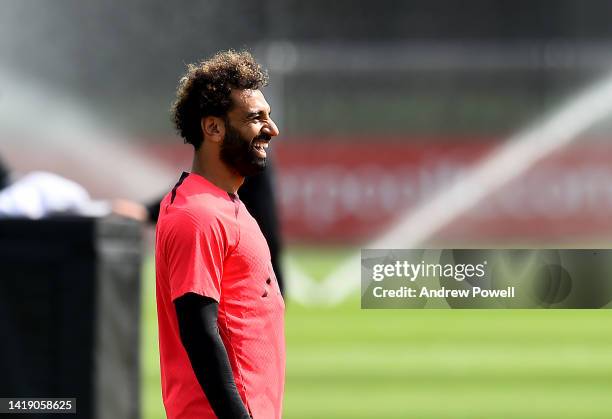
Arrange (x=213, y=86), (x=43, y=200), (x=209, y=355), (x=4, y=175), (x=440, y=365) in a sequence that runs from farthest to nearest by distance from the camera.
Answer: (x=440, y=365), (x=4, y=175), (x=43, y=200), (x=213, y=86), (x=209, y=355)

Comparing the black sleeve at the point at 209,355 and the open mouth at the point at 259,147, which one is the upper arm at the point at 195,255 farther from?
the open mouth at the point at 259,147

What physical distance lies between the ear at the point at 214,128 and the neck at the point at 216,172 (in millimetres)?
37

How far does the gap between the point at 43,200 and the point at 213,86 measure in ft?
5.41

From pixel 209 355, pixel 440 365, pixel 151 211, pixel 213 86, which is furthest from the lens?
pixel 440 365

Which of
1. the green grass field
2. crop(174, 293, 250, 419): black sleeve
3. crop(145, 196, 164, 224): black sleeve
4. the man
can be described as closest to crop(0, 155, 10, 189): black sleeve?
crop(145, 196, 164, 224): black sleeve

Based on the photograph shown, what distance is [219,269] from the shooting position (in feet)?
6.13

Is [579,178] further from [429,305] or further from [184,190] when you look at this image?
[184,190]

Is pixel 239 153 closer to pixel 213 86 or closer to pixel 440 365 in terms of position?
pixel 213 86

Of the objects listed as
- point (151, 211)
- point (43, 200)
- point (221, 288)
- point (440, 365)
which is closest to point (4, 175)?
point (151, 211)

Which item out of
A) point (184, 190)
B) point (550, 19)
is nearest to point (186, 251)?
point (184, 190)

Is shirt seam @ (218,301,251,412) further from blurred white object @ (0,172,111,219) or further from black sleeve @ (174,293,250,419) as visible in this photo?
blurred white object @ (0,172,111,219)

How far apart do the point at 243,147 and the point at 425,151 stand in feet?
55.1

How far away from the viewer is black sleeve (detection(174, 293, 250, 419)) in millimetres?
1837

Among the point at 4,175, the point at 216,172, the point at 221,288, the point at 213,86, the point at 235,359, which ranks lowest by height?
the point at 235,359
